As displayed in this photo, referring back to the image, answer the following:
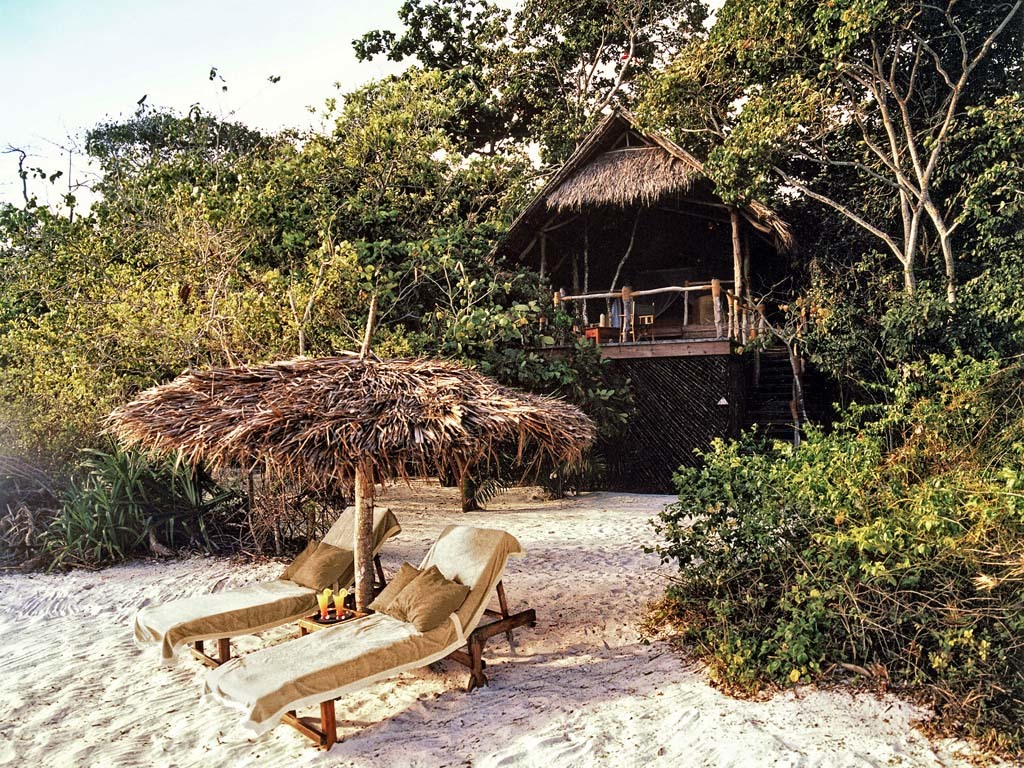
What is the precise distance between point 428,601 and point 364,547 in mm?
925

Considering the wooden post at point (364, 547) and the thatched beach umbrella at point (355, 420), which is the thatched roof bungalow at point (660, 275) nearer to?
the thatched beach umbrella at point (355, 420)

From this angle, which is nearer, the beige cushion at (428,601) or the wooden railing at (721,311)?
the beige cushion at (428,601)

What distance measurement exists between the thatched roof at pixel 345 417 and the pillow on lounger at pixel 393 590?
72cm

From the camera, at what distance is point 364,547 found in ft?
16.9

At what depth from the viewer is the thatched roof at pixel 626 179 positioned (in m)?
12.6

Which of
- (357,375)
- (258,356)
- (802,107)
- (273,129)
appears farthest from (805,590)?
(273,129)

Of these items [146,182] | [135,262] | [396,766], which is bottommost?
[396,766]

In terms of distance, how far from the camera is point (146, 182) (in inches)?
460

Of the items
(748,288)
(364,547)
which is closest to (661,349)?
(748,288)

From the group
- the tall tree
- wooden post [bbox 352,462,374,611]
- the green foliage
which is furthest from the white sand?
the tall tree

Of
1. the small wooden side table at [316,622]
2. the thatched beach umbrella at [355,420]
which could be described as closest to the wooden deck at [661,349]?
the thatched beach umbrella at [355,420]

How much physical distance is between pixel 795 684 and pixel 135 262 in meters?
9.89

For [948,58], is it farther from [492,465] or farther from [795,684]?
[795,684]

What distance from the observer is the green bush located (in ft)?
11.6
